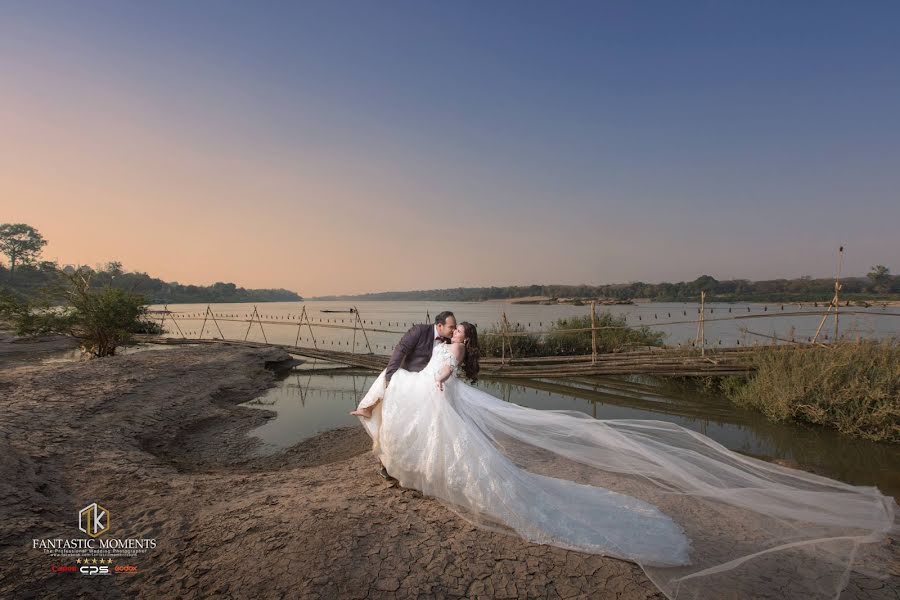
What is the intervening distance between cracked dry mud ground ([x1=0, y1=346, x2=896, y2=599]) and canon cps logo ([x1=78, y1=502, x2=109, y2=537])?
7 cm

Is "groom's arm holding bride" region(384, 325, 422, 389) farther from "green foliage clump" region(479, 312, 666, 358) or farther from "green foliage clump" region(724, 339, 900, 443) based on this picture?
"green foliage clump" region(479, 312, 666, 358)

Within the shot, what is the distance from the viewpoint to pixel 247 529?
9.82 ft

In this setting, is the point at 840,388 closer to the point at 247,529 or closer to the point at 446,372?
the point at 446,372

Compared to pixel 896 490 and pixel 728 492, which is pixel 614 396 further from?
pixel 728 492

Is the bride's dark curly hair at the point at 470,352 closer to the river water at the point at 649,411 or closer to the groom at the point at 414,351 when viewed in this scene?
the groom at the point at 414,351

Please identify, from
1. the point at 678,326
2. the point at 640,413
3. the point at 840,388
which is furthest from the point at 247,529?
the point at 678,326

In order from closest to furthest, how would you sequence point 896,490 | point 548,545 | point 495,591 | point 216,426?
point 495,591, point 548,545, point 896,490, point 216,426

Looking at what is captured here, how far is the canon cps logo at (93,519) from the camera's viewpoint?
3.09 meters

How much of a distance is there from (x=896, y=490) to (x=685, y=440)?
2.88m

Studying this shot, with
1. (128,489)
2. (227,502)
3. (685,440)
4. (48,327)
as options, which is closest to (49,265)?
(48,327)

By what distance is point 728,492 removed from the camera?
353cm

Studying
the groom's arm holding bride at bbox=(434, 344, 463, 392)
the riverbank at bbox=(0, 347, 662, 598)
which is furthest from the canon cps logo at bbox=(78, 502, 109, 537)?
the groom's arm holding bride at bbox=(434, 344, 463, 392)

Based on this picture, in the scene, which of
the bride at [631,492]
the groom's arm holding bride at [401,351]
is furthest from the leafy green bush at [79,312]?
the groom's arm holding bride at [401,351]

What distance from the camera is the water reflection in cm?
573
